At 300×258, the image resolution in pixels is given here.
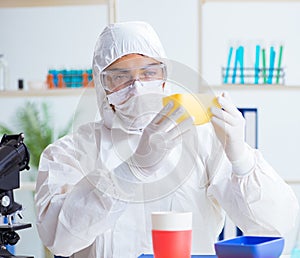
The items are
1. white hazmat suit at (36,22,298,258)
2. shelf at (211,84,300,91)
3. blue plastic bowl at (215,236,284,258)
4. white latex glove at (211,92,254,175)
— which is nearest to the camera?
blue plastic bowl at (215,236,284,258)

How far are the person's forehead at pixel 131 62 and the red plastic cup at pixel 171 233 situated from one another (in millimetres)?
503

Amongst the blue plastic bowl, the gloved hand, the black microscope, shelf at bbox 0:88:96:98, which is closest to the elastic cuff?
the gloved hand

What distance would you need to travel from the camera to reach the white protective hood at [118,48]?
185cm

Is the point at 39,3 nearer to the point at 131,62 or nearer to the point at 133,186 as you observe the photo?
the point at 131,62

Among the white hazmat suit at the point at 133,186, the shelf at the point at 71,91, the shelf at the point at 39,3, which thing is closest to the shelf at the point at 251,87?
the shelf at the point at 71,91

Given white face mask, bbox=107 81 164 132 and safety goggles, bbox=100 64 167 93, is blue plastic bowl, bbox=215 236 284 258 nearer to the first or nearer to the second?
white face mask, bbox=107 81 164 132

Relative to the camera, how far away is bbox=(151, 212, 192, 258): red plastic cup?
54.7 inches

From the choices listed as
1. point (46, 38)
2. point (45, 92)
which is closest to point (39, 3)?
point (46, 38)

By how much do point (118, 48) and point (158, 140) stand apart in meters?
0.48

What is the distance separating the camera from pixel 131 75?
170 centimetres

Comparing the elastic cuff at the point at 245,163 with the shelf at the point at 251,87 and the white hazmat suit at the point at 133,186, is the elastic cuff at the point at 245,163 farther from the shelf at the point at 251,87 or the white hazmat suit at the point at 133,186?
the shelf at the point at 251,87

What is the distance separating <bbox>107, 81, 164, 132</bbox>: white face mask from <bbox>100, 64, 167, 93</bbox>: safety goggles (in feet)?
0.07

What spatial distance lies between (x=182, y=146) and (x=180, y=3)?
2044 mm

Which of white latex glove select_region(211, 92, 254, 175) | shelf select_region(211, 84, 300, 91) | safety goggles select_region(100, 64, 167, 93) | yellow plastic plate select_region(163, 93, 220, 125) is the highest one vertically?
safety goggles select_region(100, 64, 167, 93)
